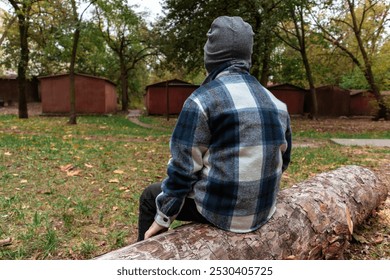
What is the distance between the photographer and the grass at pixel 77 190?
2.66 meters

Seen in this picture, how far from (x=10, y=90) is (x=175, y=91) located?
57.1 ft

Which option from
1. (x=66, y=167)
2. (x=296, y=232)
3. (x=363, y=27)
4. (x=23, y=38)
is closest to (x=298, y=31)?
(x=363, y=27)

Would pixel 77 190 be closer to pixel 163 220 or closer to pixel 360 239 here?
pixel 163 220

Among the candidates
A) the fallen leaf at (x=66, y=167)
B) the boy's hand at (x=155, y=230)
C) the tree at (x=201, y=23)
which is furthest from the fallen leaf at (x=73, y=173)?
the tree at (x=201, y=23)

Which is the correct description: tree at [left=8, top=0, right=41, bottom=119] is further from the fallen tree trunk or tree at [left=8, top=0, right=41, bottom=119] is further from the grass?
the fallen tree trunk

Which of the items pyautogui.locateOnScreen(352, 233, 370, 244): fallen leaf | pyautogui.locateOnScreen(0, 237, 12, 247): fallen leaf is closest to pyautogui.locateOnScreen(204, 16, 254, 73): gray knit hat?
pyautogui.locateOnScreen(352, 233, 370, 244): fallen leaf

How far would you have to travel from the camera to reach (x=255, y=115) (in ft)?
4.97

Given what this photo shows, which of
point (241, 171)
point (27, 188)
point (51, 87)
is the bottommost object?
point (27, 188)

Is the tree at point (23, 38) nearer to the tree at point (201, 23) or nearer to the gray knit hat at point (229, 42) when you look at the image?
the tree at point (201, 23)

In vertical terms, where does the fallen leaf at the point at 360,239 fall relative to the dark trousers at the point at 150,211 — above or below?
below

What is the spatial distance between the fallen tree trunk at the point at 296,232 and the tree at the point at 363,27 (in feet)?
55.3
